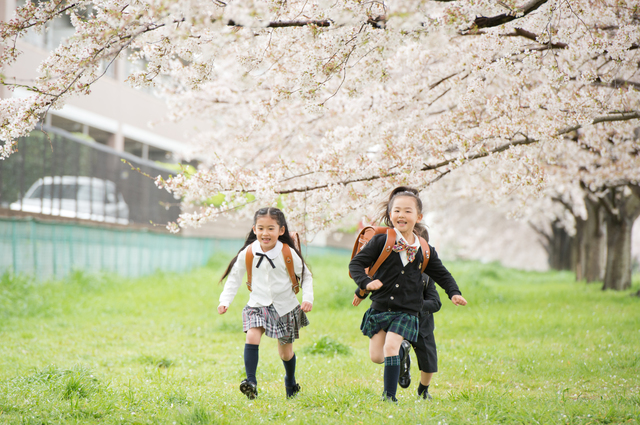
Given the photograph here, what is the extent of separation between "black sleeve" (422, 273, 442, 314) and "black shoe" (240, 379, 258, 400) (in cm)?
143

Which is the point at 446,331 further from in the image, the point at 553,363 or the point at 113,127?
the point at 113,127

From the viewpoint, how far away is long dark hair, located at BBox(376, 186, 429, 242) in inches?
187

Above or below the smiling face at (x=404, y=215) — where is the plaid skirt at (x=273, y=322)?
below

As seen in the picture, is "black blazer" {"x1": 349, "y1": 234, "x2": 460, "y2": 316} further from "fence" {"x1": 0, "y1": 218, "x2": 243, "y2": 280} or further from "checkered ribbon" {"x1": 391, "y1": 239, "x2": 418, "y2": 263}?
"fence" {"x1": 0, "y1": 218, "x2": 243, "y2": 280}

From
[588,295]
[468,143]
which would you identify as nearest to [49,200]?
[468,143]

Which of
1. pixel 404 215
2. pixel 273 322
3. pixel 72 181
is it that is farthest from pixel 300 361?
pixel 72 181

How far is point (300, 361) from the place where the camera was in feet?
21.3

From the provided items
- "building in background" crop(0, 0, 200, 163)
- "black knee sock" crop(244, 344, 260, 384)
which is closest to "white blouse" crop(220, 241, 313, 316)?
"black knee sock" crop(244, 344, 260, 384)

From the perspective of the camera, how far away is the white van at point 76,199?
35.5 ft

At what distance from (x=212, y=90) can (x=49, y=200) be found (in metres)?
3.82

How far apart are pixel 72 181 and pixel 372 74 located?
8671 mm

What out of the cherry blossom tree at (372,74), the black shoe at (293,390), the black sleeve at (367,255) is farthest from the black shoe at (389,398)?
the cherry blossom tree at (372,74)

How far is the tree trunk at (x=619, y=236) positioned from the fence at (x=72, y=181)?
10.1 metres

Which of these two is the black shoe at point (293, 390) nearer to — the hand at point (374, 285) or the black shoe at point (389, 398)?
the black shoe at point (389, 398)
